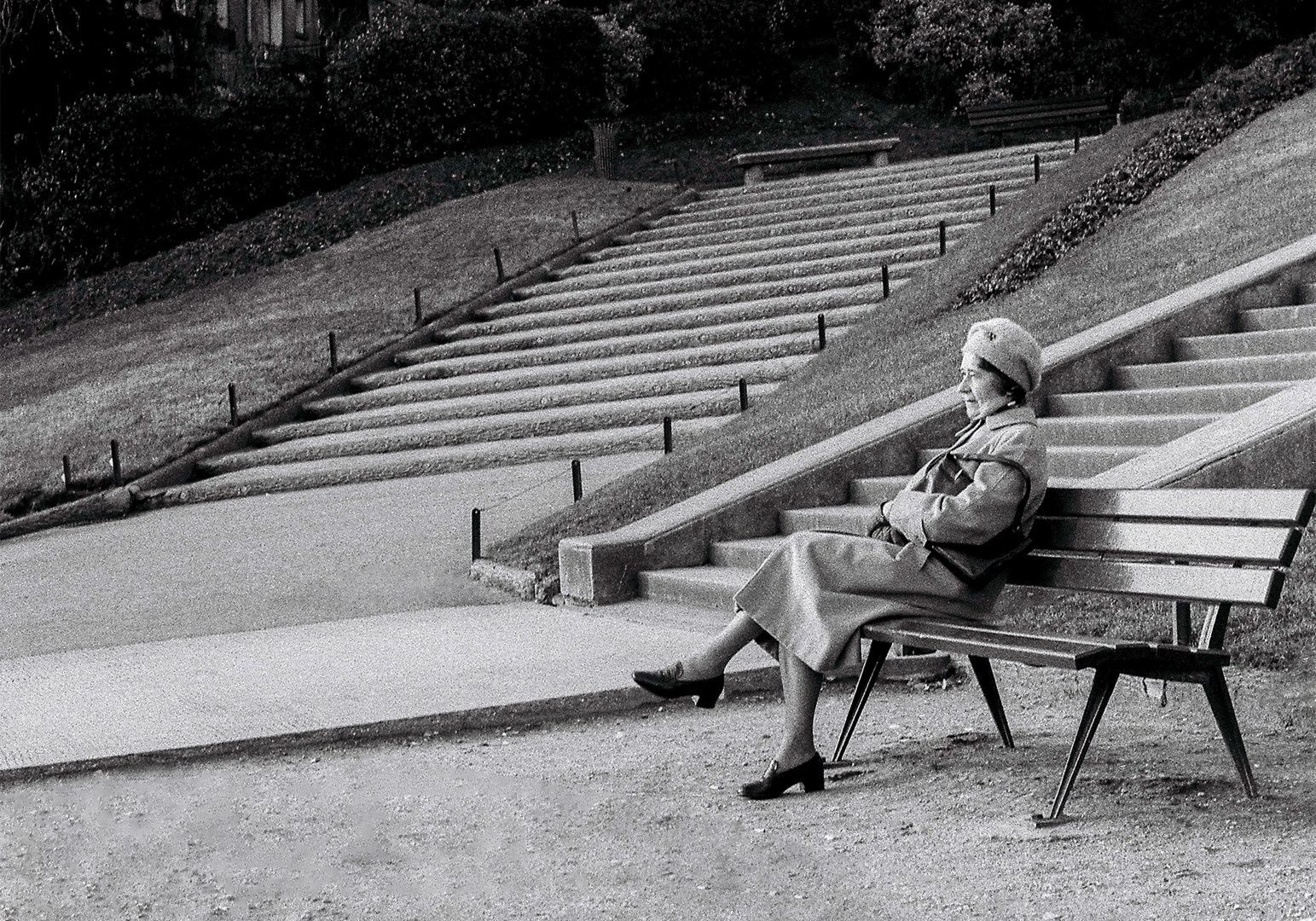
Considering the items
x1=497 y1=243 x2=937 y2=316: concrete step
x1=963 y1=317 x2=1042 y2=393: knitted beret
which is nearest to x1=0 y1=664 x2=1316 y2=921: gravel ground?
x1=963 y1=317 x2=1042 y2=393: knitted beret

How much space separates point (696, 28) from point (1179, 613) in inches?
965

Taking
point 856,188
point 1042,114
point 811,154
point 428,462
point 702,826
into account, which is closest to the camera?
point 702,826

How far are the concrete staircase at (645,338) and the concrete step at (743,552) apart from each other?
4429mm

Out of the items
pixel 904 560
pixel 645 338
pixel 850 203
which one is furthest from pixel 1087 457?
pixel 850 203

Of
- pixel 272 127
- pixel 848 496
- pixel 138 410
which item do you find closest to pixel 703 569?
pixel 848 496

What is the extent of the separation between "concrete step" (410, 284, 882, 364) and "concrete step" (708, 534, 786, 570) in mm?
7496

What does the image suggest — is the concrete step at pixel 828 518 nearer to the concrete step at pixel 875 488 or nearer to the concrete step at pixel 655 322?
the concrete step at pixel 875 488

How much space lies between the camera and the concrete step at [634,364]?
620 inches

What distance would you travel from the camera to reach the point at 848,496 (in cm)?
959

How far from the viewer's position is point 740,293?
58.6ft

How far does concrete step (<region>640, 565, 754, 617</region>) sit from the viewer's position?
840 cm

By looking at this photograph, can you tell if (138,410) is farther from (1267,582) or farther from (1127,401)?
(1267,582)

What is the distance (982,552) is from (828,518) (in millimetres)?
3655

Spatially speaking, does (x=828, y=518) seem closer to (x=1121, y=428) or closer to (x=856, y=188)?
(x=1121, y=428)
